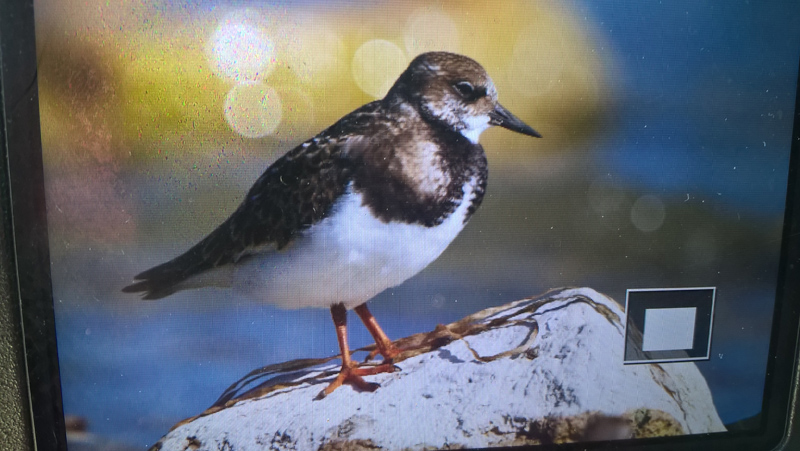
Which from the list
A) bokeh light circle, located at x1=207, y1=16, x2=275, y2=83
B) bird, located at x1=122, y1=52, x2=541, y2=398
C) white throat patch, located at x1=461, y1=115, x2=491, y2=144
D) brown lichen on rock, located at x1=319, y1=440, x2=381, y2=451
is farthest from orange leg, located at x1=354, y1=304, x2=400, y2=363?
bokeh light circle, located at x1=207, y1=16, x2=275, y2=83

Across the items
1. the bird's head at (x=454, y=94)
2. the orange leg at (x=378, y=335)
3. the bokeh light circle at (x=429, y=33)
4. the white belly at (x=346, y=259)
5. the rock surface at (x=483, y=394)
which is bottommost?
the rock surface at (x=483, y=394)

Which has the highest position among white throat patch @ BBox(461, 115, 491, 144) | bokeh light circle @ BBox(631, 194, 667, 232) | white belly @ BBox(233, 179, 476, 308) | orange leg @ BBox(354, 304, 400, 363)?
white throat patch @ BBox(461, 115, 491, 144)

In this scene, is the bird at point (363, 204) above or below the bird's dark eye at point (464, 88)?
below

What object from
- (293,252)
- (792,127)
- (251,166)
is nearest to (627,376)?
(792,127)

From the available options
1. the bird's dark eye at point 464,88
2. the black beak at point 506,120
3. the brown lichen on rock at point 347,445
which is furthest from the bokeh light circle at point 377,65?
the brown lichen on rock at point 347,445

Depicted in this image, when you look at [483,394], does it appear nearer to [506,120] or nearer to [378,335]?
[378,335]

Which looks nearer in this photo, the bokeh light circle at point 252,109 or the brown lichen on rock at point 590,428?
the bokeh light circle at point 252,109

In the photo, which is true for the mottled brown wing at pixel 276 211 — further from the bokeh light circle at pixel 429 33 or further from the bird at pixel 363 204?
the bokeh light circle at pixel 429 33

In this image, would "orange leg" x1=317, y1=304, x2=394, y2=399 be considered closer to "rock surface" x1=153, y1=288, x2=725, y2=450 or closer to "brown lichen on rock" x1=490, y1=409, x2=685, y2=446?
"rock surface" x1=153, y1=288, x2=725, y2=450
